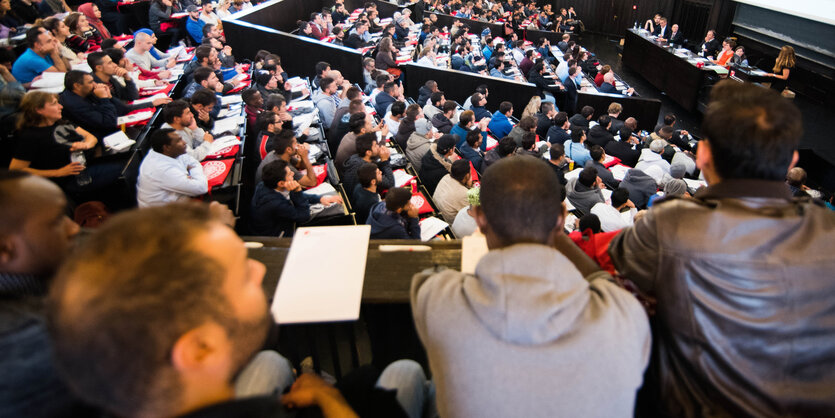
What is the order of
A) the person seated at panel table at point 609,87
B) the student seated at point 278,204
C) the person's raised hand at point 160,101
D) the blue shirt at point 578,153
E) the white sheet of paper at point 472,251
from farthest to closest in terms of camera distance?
the person seated at panel table at point 609,87 → the blue shirt at point 578,153 → the person's raised hand at point 160,101 → the student seated at point 278,204 → the white sheet of paper at point 472,251

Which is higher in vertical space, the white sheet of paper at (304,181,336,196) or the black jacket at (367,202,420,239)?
the black jacket at (367,202,420,239)

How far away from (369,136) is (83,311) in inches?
149

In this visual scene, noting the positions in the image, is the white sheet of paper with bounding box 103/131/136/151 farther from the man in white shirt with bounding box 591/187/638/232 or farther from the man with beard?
the man in white shirt with bounding box 591/187/638/232

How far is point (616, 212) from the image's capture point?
13.6ft

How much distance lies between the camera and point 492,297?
2.91 feet

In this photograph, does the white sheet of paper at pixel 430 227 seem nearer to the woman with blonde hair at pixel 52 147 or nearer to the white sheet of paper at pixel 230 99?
the woman with blonde hair at pixel 52 147

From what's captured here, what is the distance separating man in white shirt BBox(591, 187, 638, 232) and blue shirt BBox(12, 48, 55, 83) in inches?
228

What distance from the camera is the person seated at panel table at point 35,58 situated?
4348mm

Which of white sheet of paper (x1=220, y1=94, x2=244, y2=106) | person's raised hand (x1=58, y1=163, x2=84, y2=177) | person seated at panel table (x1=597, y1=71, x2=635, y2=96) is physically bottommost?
person seated at panel table (x1=597, y1=71, x2=635, y2=96)

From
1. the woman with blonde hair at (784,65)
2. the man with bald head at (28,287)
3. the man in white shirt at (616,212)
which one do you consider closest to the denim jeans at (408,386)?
the man with bald head at (28,287)

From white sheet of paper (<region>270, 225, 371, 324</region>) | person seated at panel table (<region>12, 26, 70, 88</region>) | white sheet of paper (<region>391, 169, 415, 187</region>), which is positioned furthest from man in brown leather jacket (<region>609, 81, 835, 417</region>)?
person seated at panel table (<region>12, 26, 70, 88</region>)

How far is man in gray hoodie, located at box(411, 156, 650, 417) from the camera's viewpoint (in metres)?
0.87

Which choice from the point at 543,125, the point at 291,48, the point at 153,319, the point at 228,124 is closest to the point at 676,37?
the point at 543,125

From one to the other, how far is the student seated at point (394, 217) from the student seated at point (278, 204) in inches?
23.8
